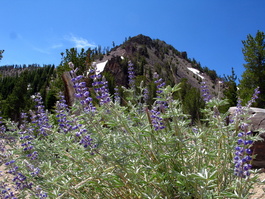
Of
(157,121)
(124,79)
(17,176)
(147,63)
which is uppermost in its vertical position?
(147,63)

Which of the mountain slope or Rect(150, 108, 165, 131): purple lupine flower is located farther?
the mountain slope

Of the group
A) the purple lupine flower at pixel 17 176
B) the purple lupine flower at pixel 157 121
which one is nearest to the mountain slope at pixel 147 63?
the purple lupine flower at pixel 157 121

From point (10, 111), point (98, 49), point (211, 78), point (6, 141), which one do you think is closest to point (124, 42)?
point (98, 49)

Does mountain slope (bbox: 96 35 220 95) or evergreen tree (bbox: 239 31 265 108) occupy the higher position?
mountain slope (bbox: 96 35 220 95)

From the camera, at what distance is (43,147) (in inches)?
118

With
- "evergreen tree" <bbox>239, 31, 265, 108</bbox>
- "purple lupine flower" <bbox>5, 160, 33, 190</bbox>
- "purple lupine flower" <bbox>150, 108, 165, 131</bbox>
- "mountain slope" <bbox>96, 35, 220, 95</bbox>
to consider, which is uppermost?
"mountain slope" <bbox>96, 35, 220, 95</bbox>

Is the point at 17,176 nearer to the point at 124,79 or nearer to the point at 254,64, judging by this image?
the point at 254,64

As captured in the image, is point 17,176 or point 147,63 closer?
point 17,176

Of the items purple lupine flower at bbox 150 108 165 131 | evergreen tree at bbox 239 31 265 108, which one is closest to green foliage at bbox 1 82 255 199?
purple lupine flower at bbox 150 108 165 131

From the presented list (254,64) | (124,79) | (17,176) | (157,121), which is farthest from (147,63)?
(17,176)

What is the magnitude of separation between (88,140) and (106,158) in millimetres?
251

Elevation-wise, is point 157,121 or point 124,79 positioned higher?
point 124,79

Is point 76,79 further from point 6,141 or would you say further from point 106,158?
point 6,141

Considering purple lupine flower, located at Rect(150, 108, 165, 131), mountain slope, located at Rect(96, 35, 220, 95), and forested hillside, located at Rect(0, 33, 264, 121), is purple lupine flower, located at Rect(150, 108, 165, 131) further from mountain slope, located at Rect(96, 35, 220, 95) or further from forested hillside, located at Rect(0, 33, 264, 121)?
mountain slope, located at Rect(96, 35, 220, 95)
